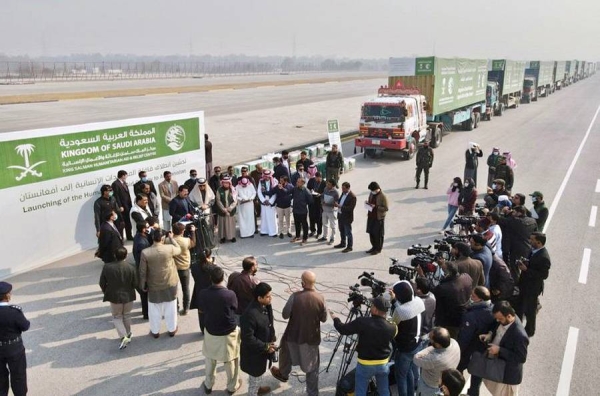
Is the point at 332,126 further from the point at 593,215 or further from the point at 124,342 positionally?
the point at 124,342

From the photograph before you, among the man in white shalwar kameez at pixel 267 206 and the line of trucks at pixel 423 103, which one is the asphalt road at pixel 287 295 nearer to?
the man in white shalwar kameez at pixel 267 206

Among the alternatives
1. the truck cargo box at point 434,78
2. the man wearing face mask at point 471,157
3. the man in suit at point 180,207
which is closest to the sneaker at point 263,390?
the man in suit at point 180,207

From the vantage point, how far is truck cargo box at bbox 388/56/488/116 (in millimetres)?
23781

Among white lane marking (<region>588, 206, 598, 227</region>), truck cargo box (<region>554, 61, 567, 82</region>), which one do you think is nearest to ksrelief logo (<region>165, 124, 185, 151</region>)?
white lane marking (<region>588, 206, 598, 227</region>)

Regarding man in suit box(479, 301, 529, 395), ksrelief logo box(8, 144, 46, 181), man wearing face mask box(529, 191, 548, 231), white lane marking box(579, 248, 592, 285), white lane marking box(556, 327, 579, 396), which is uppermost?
ksrelief logo box(8, 144, 46, 181)

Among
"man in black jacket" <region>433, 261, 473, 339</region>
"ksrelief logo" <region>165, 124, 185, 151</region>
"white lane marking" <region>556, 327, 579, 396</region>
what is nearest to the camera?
"man in black jacket" <region>433, 261, 473, 339</region>

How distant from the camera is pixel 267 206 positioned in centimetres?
1229

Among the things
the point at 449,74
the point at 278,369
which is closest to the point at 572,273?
A: the point at 278,369

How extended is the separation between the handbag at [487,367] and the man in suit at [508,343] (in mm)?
49

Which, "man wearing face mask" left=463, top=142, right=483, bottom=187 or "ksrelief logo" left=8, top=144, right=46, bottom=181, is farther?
"man wearing face mask" left=463, top=142, right=483, bottom=187

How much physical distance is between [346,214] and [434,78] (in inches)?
580

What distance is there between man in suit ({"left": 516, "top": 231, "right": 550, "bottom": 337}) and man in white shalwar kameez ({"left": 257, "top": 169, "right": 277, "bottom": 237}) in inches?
245

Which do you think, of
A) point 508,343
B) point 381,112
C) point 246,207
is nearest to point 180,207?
point 246,207

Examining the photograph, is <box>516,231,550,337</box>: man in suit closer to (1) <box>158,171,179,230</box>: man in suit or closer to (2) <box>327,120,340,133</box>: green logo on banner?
(1) <box>158,171,179,230</box>: man in suit
